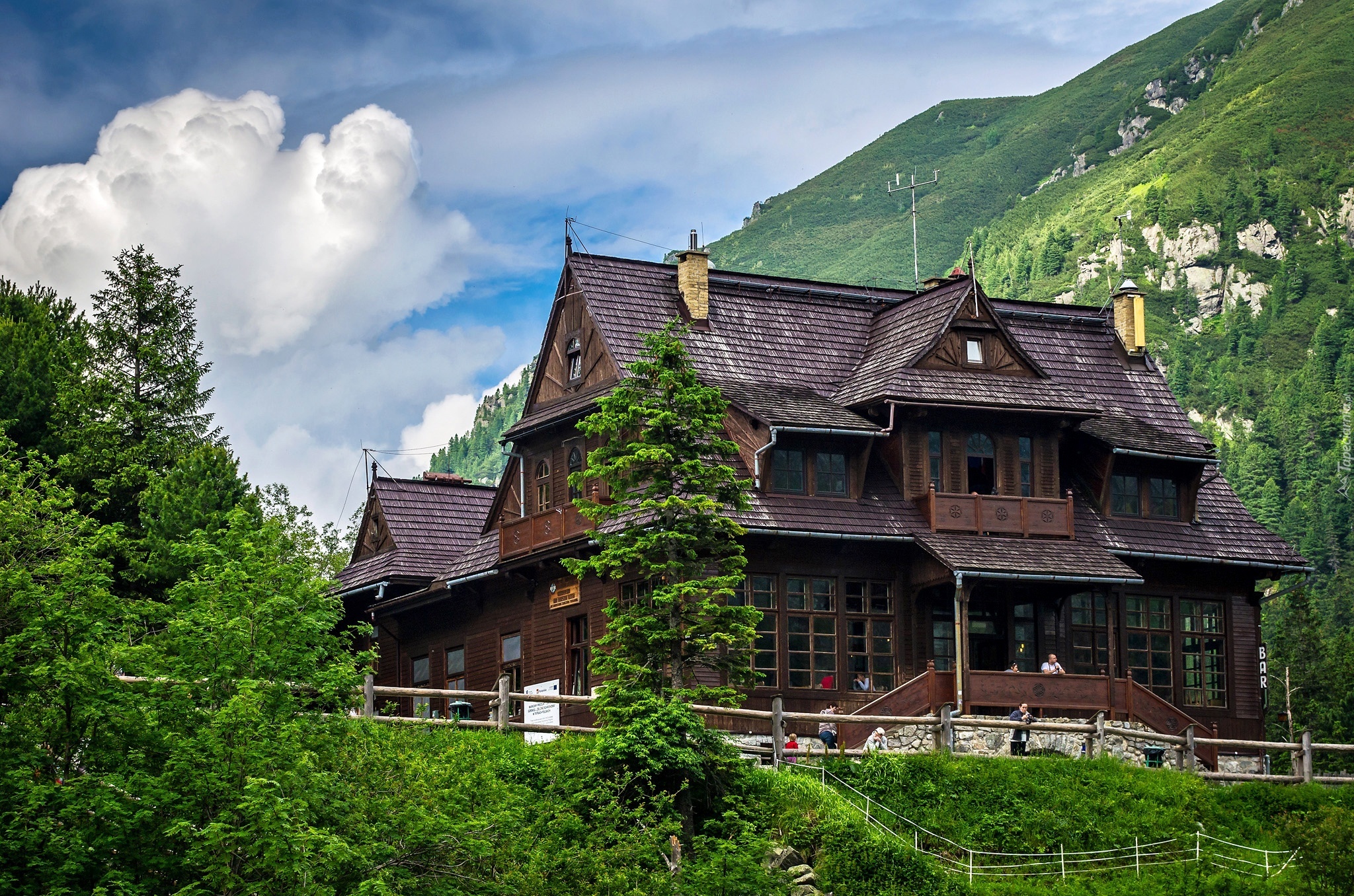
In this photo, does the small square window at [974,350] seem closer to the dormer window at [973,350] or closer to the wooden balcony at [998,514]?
the dormer window at [973,350]

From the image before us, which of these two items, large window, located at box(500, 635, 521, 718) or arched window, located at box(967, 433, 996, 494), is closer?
arched window, located at box(967, 433, 996, 494)

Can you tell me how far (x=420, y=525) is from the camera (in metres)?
52.8

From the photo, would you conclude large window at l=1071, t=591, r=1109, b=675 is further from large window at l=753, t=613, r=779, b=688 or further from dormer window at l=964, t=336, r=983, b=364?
large window at l=753, t=613, r=779, b=688

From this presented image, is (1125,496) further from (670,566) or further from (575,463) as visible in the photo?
(670,566)

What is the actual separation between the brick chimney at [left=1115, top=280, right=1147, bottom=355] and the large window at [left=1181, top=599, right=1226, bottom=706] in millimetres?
7632

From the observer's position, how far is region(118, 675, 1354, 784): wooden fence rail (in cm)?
3375

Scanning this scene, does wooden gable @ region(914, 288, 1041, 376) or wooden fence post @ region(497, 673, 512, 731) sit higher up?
wooden gable @ region(914, 288, 1041, 376)

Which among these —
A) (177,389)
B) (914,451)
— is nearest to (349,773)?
(914,451)

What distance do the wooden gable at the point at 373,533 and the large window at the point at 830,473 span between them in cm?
1532

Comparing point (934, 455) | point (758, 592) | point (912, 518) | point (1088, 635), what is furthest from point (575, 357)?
point (1088, 635)

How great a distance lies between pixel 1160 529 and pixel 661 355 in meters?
17.7

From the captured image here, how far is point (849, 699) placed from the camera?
40406mm

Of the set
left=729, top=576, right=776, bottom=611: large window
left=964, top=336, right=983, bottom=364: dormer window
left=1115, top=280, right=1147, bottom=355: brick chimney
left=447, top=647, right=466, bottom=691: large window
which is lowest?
left=447, top=647, right=466, bottom=691: large window

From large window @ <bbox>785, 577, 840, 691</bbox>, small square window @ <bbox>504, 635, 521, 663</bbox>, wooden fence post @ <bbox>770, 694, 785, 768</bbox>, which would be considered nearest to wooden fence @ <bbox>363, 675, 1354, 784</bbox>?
wooden fence post @ <bbox>770, 694, 785, 768</bbox>
